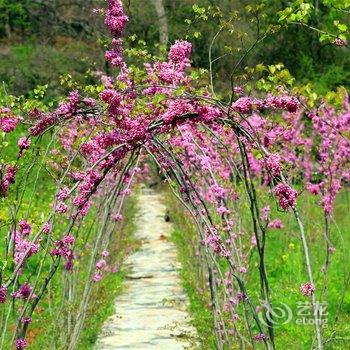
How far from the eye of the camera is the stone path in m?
8.54

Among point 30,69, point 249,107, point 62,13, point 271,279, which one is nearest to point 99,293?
point 271,279

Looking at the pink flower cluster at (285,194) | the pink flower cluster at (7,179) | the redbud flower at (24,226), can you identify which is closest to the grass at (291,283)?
the pink flower cluster at (285,194)

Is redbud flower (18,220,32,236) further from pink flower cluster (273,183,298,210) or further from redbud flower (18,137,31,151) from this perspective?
pink flower cluster (273,183,298,210)

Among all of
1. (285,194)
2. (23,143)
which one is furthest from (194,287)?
(285,194)

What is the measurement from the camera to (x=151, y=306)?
Result: 34.6 ft

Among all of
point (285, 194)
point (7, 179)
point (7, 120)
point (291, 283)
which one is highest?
point (7, 120)

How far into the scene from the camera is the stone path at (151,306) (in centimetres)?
854

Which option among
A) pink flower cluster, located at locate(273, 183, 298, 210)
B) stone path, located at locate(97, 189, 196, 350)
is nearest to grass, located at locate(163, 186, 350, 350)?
stone path, located at locate(97, 189, 196, 350)

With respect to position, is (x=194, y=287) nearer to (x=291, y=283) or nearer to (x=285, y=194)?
(x=291, y=283)

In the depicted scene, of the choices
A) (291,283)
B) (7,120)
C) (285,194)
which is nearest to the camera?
(285,194)

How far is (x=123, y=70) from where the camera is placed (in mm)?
5875

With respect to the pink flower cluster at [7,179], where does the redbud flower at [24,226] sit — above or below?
below

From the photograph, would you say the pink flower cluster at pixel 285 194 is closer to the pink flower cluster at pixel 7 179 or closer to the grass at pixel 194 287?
the pink flower cluster at pixel 7 179

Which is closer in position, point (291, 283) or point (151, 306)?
point (291, 283)
